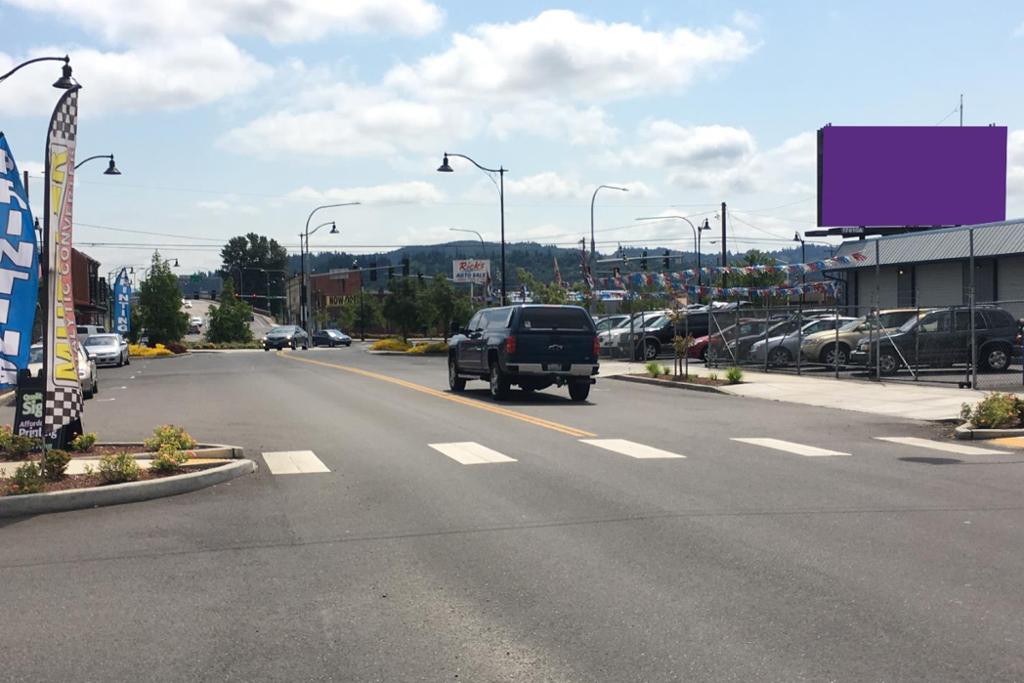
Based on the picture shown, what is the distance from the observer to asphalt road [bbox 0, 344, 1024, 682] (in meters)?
5.20

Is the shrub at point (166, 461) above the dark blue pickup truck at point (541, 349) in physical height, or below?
below

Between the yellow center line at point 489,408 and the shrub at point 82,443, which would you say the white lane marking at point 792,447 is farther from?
the shrub at point 82,443

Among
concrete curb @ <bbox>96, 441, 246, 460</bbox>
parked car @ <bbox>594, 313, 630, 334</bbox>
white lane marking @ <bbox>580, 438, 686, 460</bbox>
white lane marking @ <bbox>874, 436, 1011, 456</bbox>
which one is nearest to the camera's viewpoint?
concrete curb @ <bbox>96, 441, 246, 460</bbox>

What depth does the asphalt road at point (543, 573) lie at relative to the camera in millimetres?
5203

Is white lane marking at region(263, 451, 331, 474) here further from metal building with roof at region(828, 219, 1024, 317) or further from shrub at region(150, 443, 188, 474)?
metal building with roof at region(828, 219, 1024, 317)

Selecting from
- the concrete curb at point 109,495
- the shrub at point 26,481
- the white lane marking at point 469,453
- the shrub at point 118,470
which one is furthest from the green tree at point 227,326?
the shrub at point 26,481

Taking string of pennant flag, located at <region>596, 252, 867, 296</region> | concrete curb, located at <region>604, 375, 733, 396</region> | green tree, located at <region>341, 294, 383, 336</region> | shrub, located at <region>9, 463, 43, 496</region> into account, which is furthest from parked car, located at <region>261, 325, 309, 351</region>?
shrub, located at <region>9, 463, 43, 496</region>

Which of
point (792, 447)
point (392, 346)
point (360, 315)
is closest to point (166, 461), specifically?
point (792, 447)

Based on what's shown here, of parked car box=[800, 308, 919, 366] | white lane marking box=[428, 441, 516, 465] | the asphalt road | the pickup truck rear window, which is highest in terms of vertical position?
the pickup truck rear window

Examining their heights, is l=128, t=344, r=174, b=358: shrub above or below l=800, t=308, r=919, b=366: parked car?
below

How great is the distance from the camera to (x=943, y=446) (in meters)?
14.2

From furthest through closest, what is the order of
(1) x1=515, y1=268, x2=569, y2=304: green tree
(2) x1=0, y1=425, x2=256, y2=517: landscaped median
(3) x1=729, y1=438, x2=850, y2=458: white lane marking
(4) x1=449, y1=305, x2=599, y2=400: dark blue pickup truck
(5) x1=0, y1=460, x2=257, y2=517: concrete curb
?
1. (1) x1=515, y1=268, x2=569, y2=304: green tree
2. (4) x1=449, y1=305, x2=599, y2=400: dark blue pickup truck
3. (3) x1=729, y1=438, x2=850, y2=458: white lane marking
4. (2) x1=0, y1=425, x2=256, y2=517: landscaped median
5. (5) x1=0, y1=460, x2=257, y2=517: concrete curb

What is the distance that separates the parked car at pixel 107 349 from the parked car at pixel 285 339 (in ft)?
90.5

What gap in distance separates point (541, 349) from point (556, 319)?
91 centimetres
